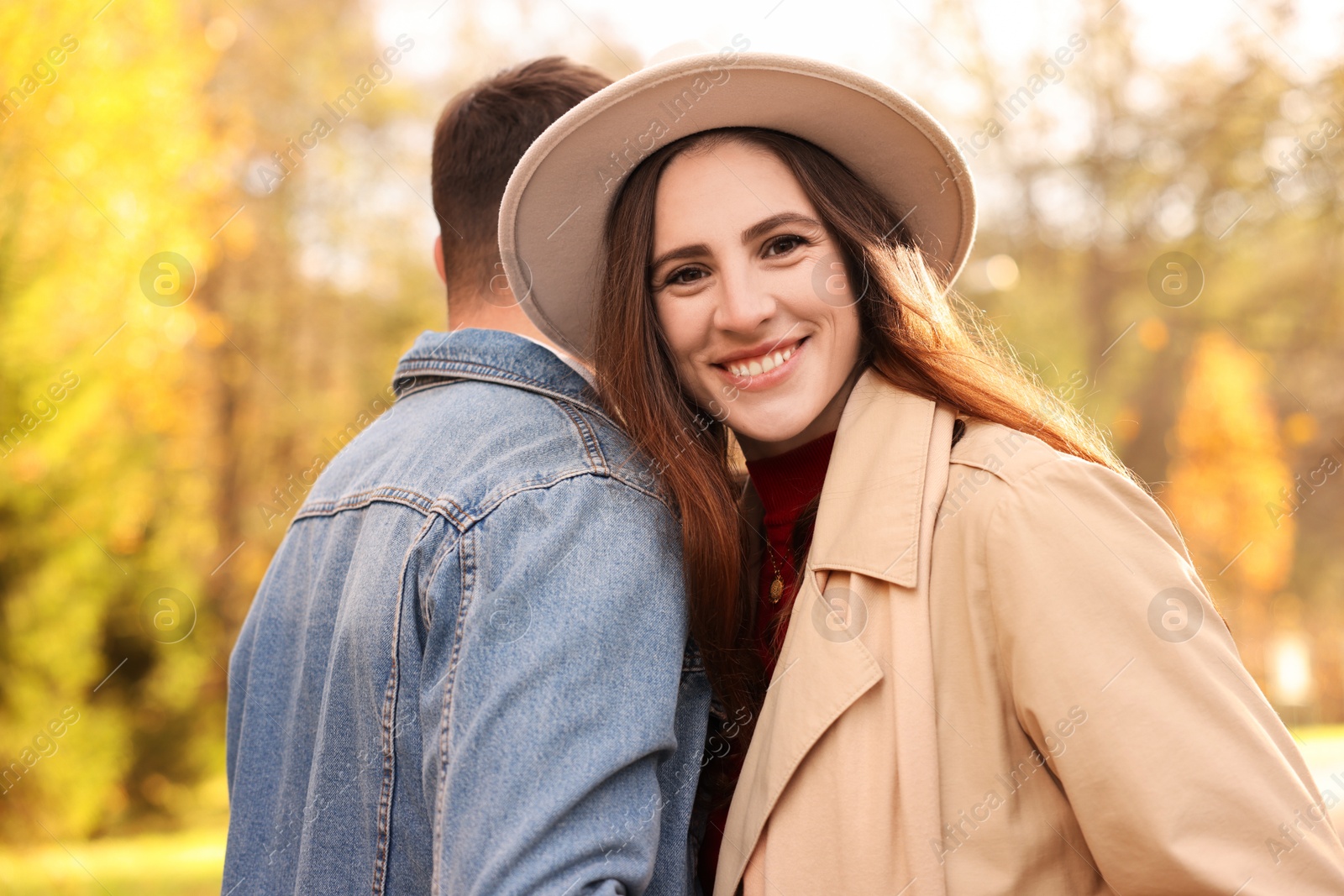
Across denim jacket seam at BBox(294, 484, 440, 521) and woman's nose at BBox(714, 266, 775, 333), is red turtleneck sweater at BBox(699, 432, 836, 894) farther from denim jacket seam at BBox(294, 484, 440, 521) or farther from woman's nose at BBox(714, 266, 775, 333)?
denim jacket seam at BBox(294, 484, 440, 521)

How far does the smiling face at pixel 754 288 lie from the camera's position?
1958 millimetres

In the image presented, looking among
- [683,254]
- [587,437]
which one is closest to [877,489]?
[587,437]

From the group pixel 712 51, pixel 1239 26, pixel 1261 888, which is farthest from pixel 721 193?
pixel 1239 26

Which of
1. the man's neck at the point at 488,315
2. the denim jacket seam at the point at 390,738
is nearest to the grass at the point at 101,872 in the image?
the man's neck at the point at 488,315

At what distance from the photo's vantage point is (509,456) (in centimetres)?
168

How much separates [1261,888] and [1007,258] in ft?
44.7

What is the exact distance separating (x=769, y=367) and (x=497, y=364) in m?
0.50

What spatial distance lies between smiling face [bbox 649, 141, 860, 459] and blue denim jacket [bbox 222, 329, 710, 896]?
266 mm

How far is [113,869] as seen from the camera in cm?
→ 707

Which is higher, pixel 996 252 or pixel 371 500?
pixel 996 252

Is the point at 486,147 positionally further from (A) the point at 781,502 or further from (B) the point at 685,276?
(A) the point at 781,502

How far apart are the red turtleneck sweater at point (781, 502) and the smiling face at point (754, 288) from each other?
0.11 m

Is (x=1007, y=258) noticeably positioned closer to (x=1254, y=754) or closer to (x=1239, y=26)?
(x=1239, y=26)

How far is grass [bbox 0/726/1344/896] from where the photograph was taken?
661 centimetres
